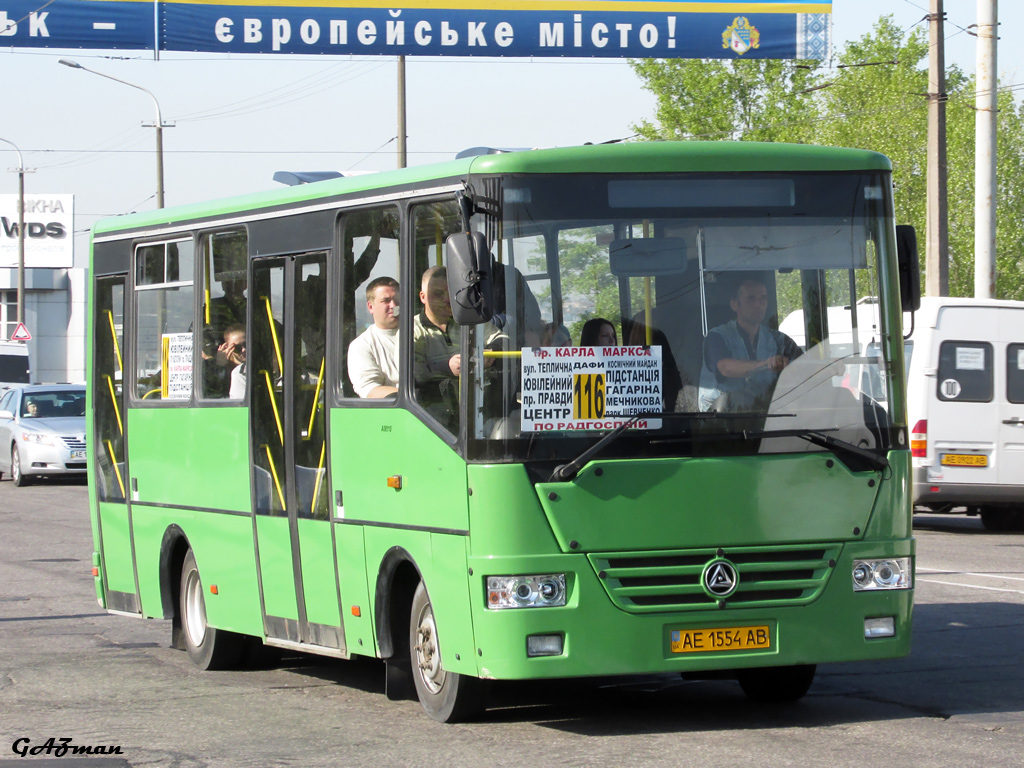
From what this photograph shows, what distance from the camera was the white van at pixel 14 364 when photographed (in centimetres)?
4466

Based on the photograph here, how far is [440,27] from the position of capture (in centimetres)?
2286

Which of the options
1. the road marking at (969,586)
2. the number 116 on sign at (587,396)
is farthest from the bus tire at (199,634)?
the road marking at (969,586)

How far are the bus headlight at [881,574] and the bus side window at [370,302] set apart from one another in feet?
7.62

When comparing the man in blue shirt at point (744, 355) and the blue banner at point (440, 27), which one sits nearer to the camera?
the man in blue shirt at point (744, 355)

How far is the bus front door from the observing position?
871 centimetres

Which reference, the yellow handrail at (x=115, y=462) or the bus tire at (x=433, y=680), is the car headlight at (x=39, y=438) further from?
the bus tire at (x=433, y=680)

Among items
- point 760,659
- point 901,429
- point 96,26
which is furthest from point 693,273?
point 96,26

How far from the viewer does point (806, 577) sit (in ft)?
24.7

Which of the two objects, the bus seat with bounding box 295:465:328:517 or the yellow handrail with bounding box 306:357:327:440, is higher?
the yellow handrail with bounding box 306:357:327:440

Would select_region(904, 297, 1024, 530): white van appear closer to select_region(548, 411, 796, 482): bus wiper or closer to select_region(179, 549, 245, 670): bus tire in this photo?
select_region(179, 549, 245, 670): bus tire

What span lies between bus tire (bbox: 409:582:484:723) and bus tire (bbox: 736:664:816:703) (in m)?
1.43

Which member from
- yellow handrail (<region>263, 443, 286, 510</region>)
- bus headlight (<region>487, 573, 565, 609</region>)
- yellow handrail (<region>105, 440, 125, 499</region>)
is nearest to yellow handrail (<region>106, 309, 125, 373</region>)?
yellow handrail (<region>105, 440, 125, 499</region>)

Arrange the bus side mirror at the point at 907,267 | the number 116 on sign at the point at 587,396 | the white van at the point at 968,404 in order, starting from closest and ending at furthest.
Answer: the number 116 on sign at the point at 587,396 → the bus side mirror at the point at 907,267 → the white van at the point at 968,404

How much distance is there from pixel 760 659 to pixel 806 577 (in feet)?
1.41
